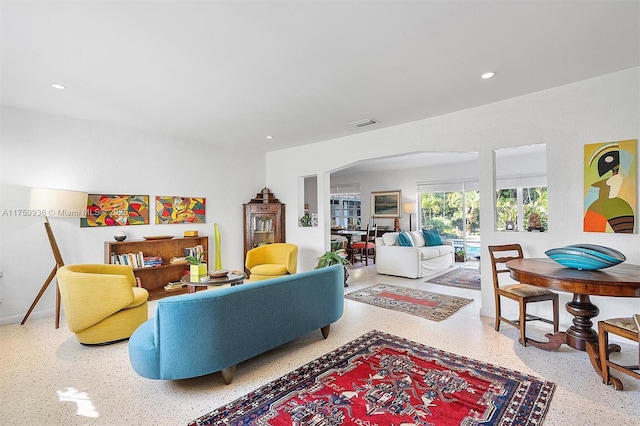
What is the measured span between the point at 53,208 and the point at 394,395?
4.34 metres

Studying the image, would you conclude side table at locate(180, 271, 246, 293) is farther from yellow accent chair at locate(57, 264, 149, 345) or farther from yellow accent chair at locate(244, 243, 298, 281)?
yellow accent chair at locate(244, 243, 298, 281)

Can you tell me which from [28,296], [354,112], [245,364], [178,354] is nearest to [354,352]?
[245,364]

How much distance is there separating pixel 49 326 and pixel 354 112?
4599 millimetres

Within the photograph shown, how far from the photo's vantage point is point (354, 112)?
4145mm

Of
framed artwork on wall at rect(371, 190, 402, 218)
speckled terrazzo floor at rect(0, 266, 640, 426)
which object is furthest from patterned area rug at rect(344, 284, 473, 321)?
framed artwork on wall at rect(371, 190, 402, 218)

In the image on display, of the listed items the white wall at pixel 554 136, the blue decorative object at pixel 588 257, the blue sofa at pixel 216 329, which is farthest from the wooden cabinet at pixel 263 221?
the blue decorative object at pixel 588 257

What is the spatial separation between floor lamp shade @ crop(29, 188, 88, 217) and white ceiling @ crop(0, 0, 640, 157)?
3.48 feet

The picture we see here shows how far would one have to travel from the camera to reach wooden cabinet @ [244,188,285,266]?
6188mm

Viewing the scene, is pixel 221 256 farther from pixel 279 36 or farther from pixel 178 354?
pixel 279 36

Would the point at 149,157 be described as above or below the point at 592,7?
below

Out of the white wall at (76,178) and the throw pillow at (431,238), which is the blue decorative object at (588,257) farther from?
the white wall at (76,178)

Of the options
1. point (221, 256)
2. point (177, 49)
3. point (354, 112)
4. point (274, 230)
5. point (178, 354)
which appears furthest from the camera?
point (274, 230)

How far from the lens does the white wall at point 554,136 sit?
3031 millimetres

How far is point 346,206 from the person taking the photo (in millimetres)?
10422
